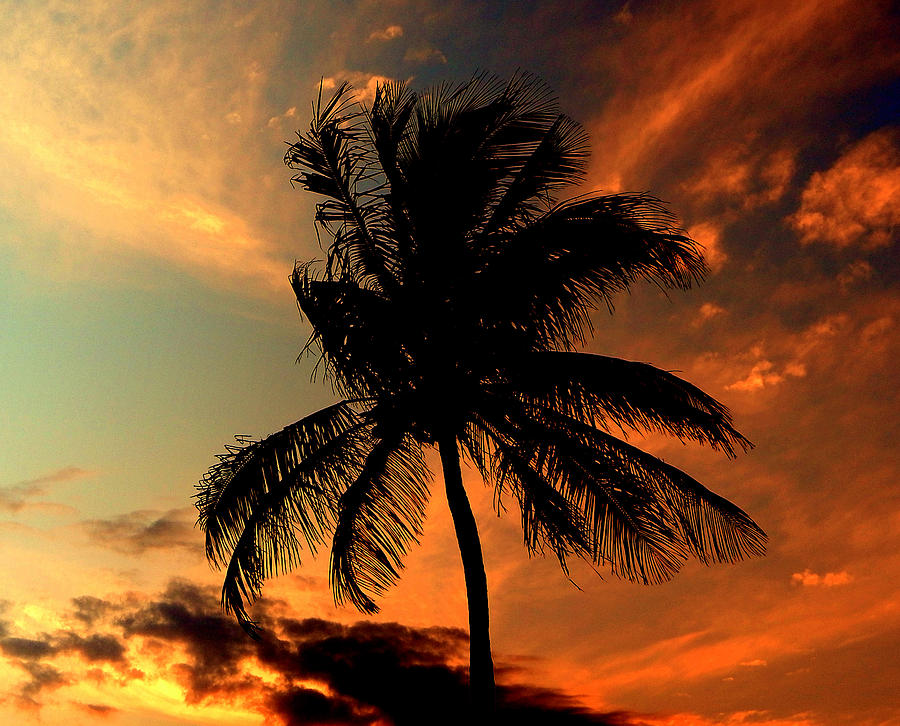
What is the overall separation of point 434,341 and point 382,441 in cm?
174

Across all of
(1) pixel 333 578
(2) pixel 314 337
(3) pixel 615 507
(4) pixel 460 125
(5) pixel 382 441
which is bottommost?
(1) pixel 333 578

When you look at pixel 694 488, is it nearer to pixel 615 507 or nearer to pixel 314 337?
pixel 615 507

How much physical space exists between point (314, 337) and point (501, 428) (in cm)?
310

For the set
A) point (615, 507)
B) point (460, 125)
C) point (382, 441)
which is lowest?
point (615, 507)

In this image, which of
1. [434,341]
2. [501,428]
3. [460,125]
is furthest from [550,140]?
[501,428]

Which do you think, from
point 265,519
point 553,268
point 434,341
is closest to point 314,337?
point 434,341

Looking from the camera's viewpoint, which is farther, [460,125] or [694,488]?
[460,125]

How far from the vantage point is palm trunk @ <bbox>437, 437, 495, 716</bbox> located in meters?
11.7

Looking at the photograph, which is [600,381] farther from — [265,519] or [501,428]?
[265,519]

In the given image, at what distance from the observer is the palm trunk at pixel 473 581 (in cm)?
1168

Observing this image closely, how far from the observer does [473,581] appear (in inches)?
484

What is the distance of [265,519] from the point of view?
42.3ft

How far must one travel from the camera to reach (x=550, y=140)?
45.0 ft

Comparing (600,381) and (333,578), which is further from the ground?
(600,381)
